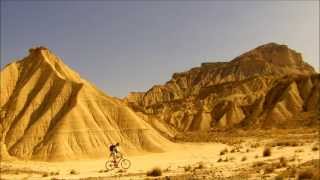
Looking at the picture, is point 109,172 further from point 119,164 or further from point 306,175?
point 306,175

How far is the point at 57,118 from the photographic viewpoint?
5244 cm

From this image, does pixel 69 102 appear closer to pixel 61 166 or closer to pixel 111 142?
pixel 111 142

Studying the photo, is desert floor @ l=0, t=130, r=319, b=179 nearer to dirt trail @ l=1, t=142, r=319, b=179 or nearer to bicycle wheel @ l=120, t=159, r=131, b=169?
dirt trail @ l=1, t=142, r=319, b=179

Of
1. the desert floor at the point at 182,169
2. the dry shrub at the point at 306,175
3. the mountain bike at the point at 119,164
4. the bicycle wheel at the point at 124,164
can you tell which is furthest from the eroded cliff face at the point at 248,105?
the dry shrub at the point at 306,175

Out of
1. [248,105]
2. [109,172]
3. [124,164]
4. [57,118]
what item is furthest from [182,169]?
[248,105]

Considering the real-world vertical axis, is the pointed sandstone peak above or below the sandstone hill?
above

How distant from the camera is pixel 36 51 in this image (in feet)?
205

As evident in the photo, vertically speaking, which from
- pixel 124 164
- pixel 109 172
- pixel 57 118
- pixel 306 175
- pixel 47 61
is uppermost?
pixel 47 61

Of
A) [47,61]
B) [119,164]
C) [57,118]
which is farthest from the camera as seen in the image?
[47,61]

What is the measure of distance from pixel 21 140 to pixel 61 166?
944cm

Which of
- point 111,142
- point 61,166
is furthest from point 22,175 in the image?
point 111,142

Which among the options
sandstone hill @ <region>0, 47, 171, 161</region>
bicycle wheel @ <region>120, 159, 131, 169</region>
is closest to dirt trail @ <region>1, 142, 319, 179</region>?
bicycle wheel @ <region>120, 159, 131, 169</region>

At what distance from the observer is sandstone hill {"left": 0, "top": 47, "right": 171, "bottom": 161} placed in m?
48.7

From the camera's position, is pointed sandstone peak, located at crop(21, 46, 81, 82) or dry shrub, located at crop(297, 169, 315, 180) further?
pointed sandstone peak, located at crop(21, 46, 81, 82)
